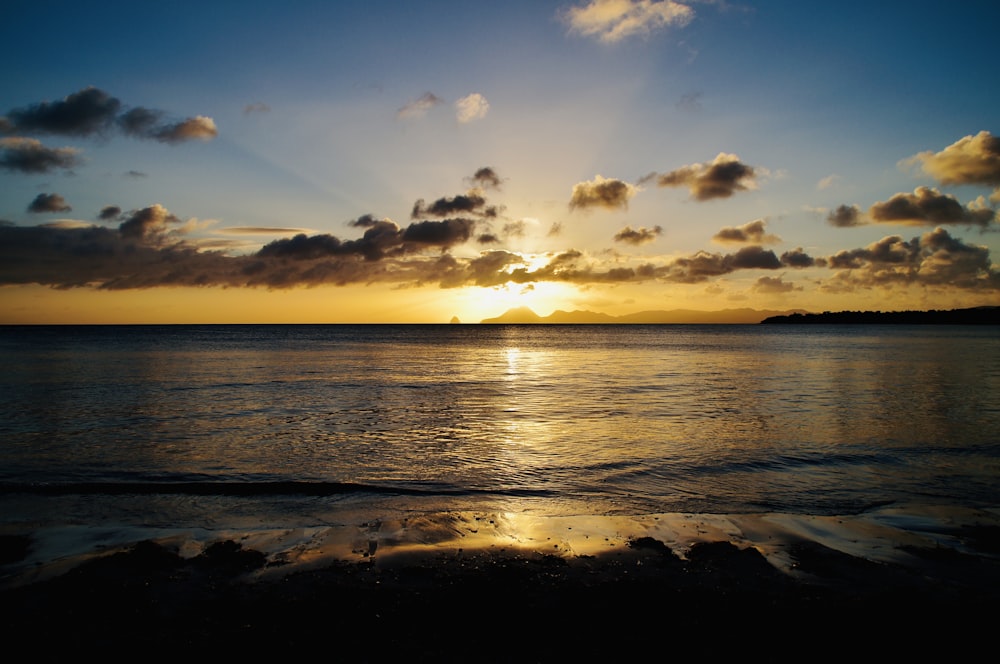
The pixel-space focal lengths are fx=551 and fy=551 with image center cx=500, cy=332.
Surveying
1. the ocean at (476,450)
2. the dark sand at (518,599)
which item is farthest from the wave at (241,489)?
the dark sand at (518,599)

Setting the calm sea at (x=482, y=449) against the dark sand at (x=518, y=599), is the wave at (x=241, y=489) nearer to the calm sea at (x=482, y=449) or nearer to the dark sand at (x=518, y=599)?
the calm sea at (x=482, y=449)

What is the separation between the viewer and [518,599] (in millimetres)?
7984

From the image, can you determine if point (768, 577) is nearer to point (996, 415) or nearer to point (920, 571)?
point (920, 571)

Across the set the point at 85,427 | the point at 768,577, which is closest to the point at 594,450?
the point at 768,577

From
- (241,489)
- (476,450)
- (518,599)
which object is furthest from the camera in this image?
(476,450)

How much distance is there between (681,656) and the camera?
664 cm

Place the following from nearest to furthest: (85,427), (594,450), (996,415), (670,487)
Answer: (670,487) → (594,450) → (85,427) → (996,415)

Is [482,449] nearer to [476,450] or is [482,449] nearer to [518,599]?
[476,450]

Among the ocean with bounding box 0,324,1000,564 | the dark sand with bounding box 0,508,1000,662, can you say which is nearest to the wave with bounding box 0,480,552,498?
the ocean with bounding box 0,324,1000,564

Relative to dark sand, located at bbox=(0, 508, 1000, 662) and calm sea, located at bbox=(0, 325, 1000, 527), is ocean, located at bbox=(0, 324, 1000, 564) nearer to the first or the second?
calm sea, located at bbox=(0, 325, 1000, 527)

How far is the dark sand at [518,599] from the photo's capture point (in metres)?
6.80

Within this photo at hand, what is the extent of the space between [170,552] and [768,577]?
1038cm

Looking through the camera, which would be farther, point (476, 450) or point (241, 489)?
point (476, 450)

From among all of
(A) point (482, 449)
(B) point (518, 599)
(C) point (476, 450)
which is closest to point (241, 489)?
(C) point (476, 450)
